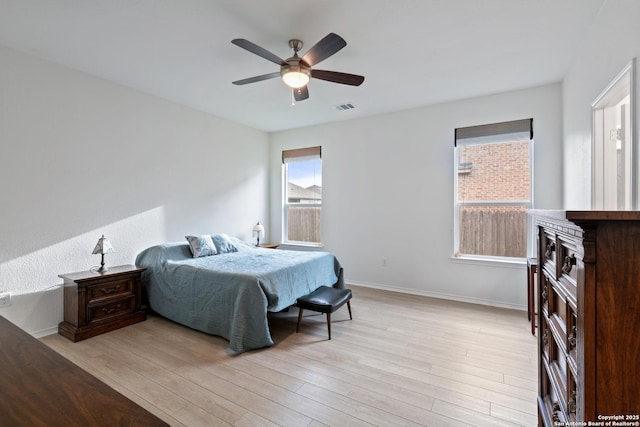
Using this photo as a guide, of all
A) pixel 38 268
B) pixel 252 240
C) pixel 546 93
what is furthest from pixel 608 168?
pixel 38 268

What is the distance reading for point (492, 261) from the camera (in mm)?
3826

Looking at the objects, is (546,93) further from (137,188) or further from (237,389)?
(137,188)

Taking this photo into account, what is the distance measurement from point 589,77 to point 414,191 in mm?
Answer: 2229

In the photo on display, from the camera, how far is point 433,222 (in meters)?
4.21

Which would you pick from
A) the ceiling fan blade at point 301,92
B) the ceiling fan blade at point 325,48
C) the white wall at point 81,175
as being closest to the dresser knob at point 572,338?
the ceiling fan blade at point 325,48

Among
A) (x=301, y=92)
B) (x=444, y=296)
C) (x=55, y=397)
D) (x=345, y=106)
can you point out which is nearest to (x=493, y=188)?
(x=444, y=296)

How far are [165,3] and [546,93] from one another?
4151 mm

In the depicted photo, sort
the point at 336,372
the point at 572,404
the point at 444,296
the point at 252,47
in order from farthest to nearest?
the point at 444,296 → the point at 336,372 → the point at 252,47 → the point at 572,404

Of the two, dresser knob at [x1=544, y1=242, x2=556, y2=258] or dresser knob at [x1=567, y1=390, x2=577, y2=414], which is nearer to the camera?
dresser knob at [x1=567, y1=390, x2=577, y2=414]

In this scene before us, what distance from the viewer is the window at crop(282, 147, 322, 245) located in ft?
17.6

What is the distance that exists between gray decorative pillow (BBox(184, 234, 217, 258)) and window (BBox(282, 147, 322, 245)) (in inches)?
74.9

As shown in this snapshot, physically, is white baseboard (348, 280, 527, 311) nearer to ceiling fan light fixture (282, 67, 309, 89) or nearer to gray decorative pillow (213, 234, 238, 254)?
gray decorative pillow (213, 234, 238, 254)

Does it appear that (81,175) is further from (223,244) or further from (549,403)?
(549,403)

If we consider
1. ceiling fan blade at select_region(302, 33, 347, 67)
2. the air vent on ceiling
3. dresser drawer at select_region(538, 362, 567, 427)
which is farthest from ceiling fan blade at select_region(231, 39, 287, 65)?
dresser drawer at select_region(538, 362, 567, 427)
